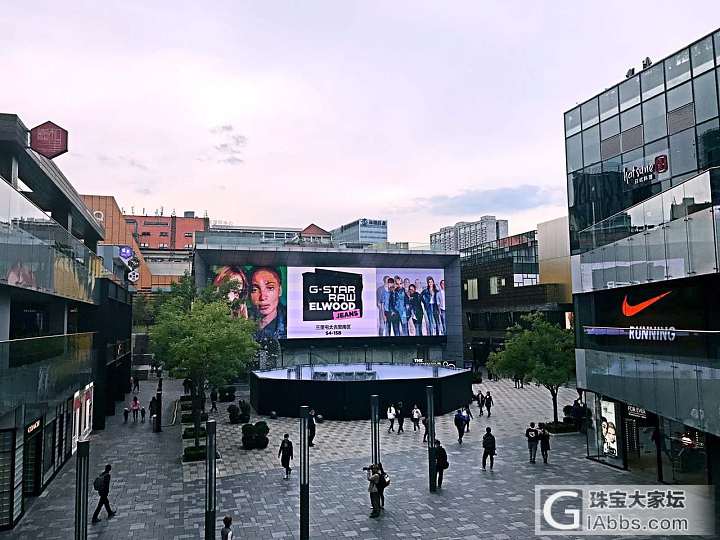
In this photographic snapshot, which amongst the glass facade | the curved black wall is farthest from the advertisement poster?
the curved black wall

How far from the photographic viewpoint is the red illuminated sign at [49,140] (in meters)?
25.0

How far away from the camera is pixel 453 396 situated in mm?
35625

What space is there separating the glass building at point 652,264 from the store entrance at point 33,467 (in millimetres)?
19367

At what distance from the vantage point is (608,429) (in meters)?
23.0

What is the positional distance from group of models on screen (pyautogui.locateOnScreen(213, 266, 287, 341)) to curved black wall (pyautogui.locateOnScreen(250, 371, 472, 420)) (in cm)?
1924

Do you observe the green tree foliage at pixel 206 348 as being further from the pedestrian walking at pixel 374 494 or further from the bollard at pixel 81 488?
the bollard at pixel 81 488

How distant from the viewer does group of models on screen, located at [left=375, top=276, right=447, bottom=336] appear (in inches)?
2301

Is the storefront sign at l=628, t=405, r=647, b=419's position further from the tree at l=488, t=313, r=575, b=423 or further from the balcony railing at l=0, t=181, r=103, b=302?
the balcony railing at l=0, t=181, r=103, b=302

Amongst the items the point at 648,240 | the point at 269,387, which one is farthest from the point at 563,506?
the point at 269,387

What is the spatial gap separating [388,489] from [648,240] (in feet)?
37.6

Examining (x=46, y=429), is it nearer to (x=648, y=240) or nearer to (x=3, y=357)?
(x=3, y=357)

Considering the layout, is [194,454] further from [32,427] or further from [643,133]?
[643,133]

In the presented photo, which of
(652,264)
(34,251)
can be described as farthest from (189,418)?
(652,264)

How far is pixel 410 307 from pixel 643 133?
125 ft
